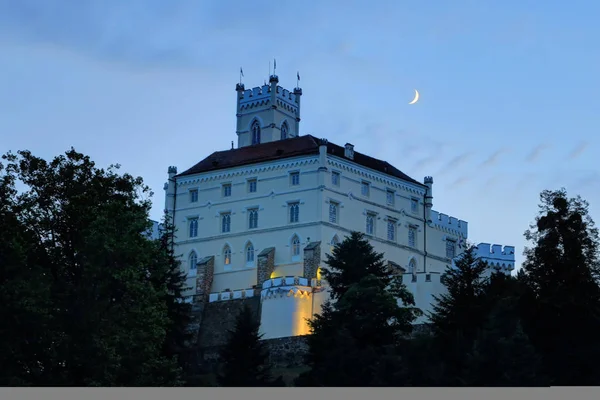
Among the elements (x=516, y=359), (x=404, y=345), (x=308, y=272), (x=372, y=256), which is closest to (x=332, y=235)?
(x=308, y=272)

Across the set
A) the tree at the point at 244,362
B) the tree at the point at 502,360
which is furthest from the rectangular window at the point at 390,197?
the tree at the point at 502,360

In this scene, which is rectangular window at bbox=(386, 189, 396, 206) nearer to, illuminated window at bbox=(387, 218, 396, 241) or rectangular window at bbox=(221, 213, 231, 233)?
illuminated window at bbox=(387, 218, 396, 241)

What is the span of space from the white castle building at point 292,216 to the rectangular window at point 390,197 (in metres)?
0.08

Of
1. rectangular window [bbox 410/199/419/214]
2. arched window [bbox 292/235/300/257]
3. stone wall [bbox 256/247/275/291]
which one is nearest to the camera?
stone wall [bbox 256/247/275/291]

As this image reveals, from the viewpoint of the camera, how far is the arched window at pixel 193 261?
3787 inches

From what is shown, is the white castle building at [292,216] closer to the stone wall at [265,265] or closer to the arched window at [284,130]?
the stone wall at [265,265]

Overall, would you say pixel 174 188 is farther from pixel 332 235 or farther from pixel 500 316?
pixel 500 316

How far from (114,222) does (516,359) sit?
18.4m

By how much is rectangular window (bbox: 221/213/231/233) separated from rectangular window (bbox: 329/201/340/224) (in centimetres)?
832

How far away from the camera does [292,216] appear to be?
92.9 m

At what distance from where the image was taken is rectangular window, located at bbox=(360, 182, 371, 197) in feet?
314

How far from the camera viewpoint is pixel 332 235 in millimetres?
91688

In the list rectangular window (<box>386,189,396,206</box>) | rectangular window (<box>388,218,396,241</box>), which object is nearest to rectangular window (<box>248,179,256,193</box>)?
rectangular window (<box>386,189,396,206</box>)

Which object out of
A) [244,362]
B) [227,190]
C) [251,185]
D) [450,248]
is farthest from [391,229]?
[244,362]
